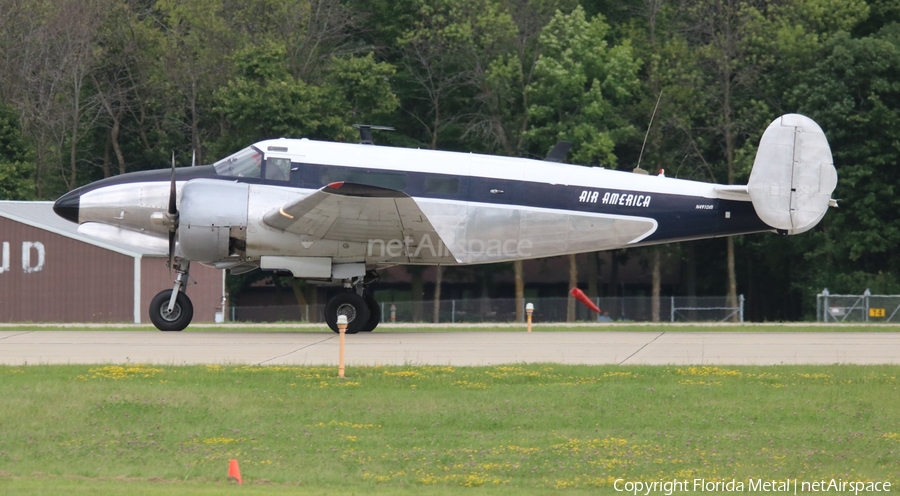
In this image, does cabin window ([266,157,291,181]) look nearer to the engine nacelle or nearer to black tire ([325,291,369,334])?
the engine nacelle

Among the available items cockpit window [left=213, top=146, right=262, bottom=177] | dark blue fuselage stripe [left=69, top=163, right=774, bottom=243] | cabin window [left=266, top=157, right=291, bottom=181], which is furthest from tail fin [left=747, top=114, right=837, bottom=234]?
cockpit window [left=213, top=146, right=262, bottom=177]

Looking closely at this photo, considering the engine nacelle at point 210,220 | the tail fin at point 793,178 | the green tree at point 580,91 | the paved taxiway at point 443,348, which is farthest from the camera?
the green tree at point 580,91

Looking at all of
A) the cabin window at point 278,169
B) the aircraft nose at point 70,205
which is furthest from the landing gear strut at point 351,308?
the aircraft nose at point 70,205

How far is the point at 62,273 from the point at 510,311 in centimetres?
1716

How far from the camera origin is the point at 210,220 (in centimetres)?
2080

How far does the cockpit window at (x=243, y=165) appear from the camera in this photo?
21.7m

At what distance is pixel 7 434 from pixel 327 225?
9.50m

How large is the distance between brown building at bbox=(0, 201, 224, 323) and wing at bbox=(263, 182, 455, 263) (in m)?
16.0

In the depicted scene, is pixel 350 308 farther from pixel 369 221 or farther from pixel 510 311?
pixel 510 311

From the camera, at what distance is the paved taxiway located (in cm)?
1797

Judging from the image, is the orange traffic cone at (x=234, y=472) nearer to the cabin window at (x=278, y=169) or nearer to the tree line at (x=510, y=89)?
the cabin window at (x=278, y=169)

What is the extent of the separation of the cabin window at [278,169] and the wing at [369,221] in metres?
1.02

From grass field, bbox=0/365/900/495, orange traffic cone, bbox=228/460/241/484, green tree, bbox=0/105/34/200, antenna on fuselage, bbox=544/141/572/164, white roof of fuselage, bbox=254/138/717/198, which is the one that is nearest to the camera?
orange traffic cone, bbox=228/460/241/484

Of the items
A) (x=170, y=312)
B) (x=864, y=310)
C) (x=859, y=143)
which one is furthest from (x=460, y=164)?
(x=859, y=143)
